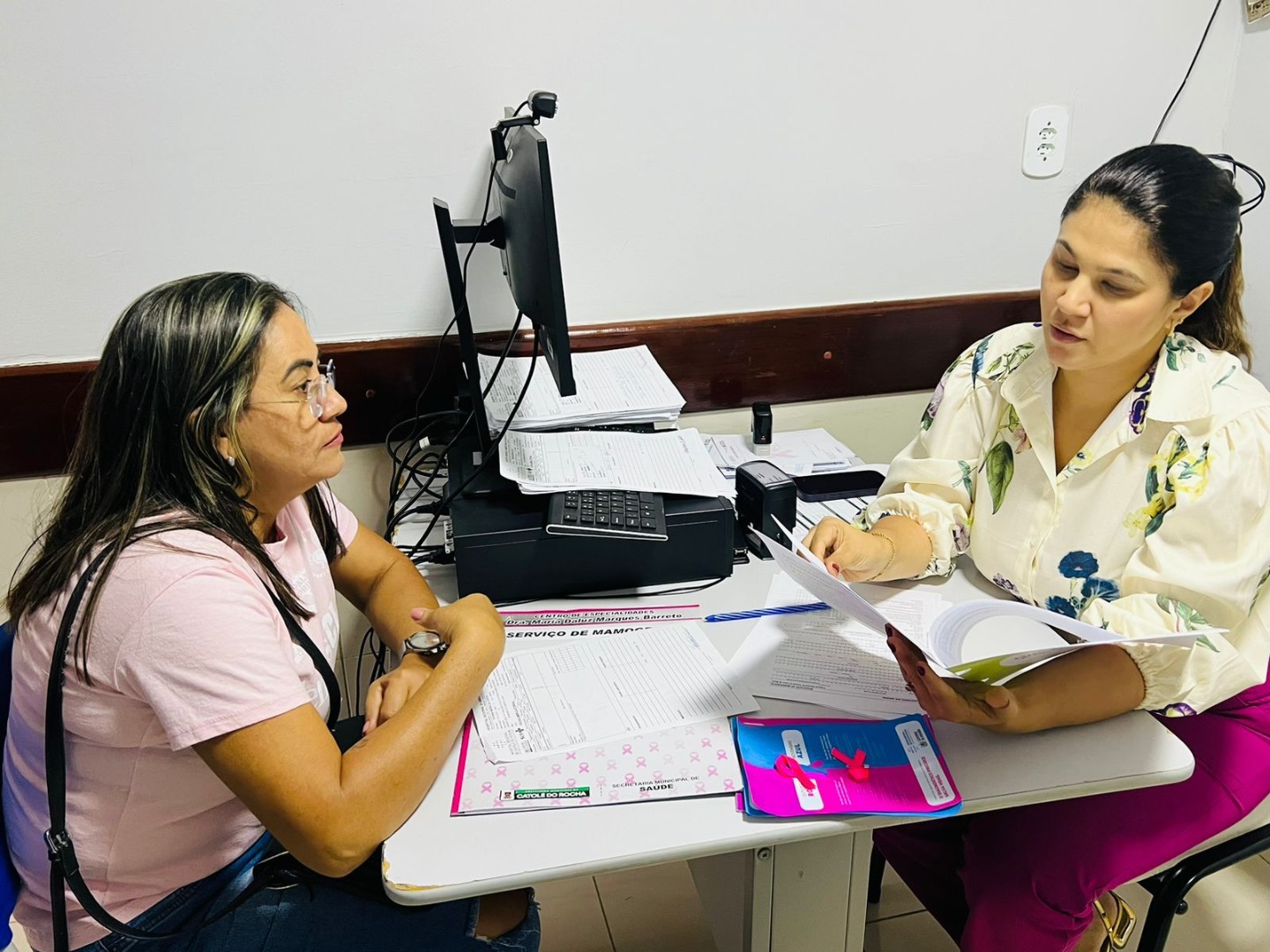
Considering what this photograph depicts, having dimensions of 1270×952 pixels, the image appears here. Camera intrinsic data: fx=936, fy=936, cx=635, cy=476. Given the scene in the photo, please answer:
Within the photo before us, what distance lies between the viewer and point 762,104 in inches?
68.4

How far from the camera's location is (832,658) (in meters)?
1.12

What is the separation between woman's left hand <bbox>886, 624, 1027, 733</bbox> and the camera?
97cm

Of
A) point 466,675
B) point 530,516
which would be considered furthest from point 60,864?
point 530,516

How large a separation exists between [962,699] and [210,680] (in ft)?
2.42

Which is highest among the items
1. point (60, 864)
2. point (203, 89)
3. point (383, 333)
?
point (203, 89)

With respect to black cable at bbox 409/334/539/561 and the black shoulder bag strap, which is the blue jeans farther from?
black cable at bbox 409/334/539/561

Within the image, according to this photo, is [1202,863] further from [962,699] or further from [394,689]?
[394,689]

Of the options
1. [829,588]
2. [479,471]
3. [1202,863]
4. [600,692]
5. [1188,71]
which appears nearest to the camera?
[829,588]

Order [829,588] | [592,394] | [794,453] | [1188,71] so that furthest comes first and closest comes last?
[1188,71]
[794,453]
[592,394]
[829,588]

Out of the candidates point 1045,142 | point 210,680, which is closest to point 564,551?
point 210,680

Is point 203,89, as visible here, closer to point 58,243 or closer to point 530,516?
point 58,243

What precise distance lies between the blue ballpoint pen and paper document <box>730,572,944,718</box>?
0.01 meters

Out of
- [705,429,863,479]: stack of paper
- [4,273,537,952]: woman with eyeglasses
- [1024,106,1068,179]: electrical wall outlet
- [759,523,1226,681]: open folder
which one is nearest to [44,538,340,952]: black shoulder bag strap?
[4,273,537,952]: woman with eyeglasses

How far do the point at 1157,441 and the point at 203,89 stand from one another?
1505 millimetres
